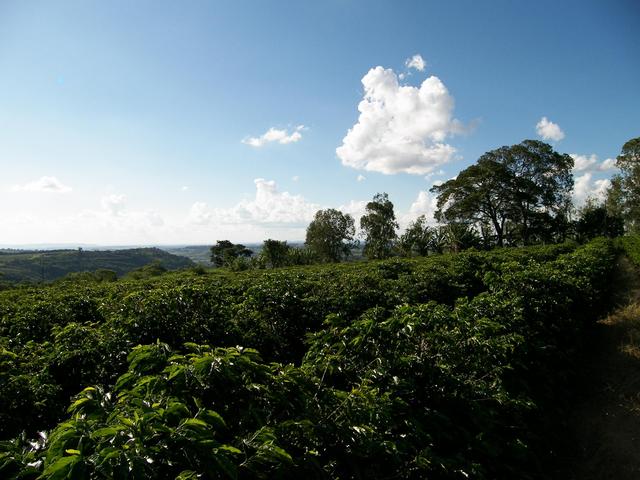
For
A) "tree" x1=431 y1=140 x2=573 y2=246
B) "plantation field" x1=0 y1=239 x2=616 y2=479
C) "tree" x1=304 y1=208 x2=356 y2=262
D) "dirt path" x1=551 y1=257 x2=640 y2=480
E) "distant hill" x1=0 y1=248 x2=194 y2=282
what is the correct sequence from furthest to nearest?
"distant hill" x1=0 y1=248 x2=194 y2=282 < "tree" x1=304 y1=208 x2=356 y2=262 < "tree" x1=431 y1=140 x2=573 y2=246 < "dirt path" x1=551 y1=257 x2=640 y2=480 < "plantation field" x1=0 y1=239 x2=616 y2=479

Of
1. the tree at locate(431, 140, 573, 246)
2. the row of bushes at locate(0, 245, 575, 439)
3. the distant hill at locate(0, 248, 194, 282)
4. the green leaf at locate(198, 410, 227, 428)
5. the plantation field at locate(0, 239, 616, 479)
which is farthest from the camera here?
the distant hill at locate(0, 248, 194, 282)

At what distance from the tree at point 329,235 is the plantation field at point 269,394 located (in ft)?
160

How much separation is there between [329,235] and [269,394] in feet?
176

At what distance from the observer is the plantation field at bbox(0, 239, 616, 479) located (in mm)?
1604

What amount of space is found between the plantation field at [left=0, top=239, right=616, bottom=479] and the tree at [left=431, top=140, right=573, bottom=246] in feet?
133

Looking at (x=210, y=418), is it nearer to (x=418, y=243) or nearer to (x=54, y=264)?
(x=418, y=243)

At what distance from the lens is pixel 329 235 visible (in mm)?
55844

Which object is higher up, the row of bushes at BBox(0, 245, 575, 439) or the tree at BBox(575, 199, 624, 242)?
the tree at BBox(575, 199, 624, 242)

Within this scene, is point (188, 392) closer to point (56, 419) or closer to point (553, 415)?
point (56, 419)

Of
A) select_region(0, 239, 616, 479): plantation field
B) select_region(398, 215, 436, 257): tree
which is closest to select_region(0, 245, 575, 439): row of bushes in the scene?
select_region(0, 239, 616, 479): plantation field

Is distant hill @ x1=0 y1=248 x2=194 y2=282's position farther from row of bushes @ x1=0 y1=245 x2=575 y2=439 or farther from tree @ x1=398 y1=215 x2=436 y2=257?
row of bushes @ x1=0 y1=245 x2=575 y2=439

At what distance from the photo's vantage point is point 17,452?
1755 millimetres

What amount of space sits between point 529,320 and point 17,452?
21.2 feet

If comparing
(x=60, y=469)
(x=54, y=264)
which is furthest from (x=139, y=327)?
(x=54, y=264)
